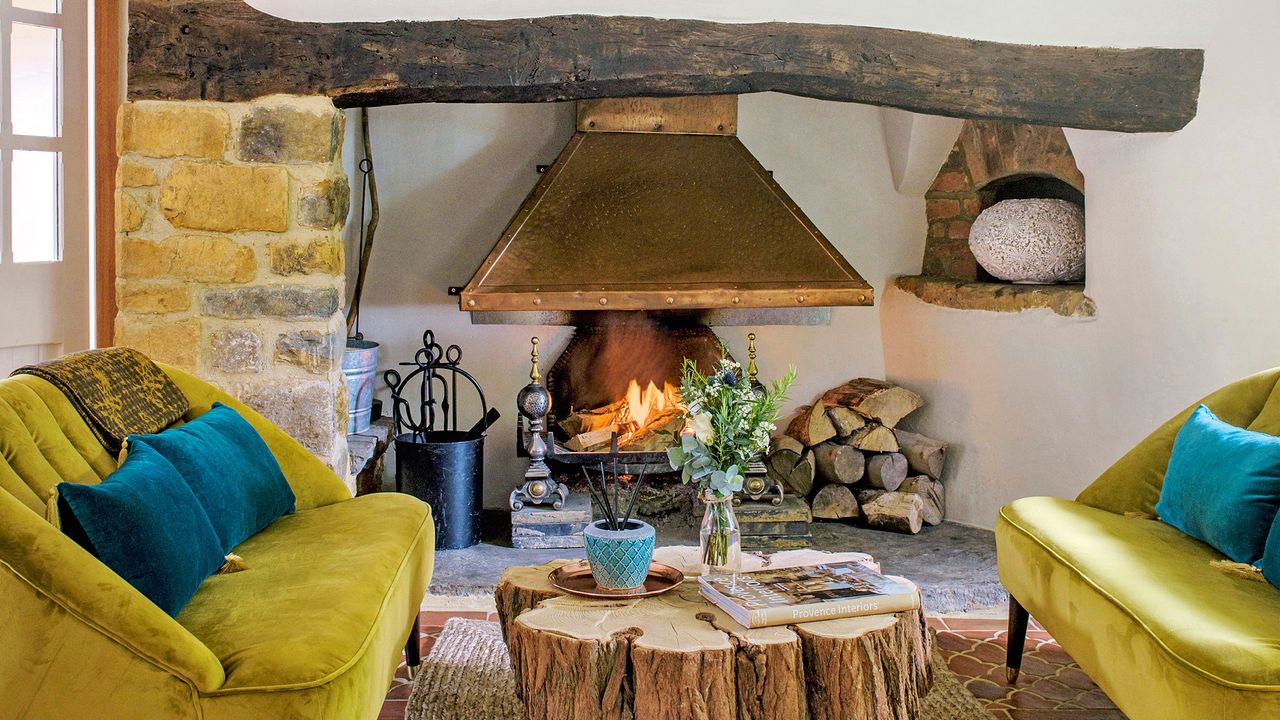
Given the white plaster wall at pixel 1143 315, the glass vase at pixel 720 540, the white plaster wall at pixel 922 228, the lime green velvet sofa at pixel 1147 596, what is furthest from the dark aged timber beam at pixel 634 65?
the glass vase at pixel 720 540

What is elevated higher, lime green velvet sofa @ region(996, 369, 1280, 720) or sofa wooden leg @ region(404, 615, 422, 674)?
lime green velvet sofa @ region(996, 369, 1280, 720)

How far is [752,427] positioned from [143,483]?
1149 mm

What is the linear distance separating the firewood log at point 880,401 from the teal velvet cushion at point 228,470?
95.0 inches

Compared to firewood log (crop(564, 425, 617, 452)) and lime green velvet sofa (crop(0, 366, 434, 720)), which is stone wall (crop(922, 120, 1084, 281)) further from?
lime green velvet sofa (crop(0, 366, 434, 720))

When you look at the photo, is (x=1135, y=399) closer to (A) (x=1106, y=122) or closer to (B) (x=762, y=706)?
(A) (x=1106, y=122)

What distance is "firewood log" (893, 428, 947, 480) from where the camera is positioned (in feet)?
14.4

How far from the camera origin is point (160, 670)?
64.4 inches

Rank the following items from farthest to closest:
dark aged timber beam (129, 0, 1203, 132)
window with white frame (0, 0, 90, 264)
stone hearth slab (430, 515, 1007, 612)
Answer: stone hearth slab (430, 515, 1007, 612) < dark aged timber beam (129, 0, 1203, 132) < window with white frame (0, 0, 90, 264)

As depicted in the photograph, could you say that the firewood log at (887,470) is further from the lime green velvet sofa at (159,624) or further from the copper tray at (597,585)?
the lime green velvet sofa at (159,624)

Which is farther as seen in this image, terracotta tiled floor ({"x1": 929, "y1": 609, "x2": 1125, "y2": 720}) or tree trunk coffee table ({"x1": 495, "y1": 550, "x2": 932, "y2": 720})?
terracotta tiled floor ({"x1": 929, "y1": 609, "x2": 1125, "y2": 720})

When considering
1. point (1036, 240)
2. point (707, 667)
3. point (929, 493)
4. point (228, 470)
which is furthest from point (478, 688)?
point (1036, 240)

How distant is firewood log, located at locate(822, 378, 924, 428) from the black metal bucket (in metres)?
1.49

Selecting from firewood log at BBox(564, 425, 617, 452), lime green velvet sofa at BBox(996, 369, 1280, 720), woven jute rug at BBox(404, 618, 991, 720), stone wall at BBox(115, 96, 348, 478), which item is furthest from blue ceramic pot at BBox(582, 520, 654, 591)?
firewood log at BBox(564, 425, 617, 452)

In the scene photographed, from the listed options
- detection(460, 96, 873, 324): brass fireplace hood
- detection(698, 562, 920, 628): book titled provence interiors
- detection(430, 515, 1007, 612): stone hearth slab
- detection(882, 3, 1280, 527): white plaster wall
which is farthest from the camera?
detection(460, 96, 873, 324): brass fireplace hood
